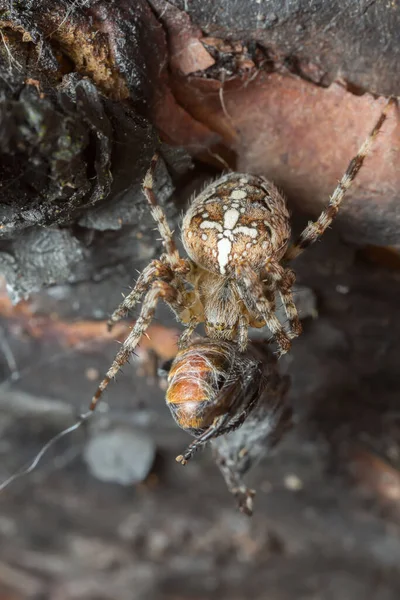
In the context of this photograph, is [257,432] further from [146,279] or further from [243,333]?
[146,279]

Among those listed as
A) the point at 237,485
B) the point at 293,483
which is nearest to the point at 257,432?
the point at 237,485

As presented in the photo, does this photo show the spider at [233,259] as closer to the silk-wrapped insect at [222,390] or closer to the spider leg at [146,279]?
the spider leg at [146,279]

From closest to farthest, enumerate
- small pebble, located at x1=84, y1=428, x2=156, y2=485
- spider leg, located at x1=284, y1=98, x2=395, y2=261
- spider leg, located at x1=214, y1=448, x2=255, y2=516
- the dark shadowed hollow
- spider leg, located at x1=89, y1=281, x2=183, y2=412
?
the dark shadowed hollow → spider leg, located at x1=284, y1=98, x2=395, y2=261 → spider leg, located at x1=89, y1=281, x2=183, y2=412 → spider leg, located at x1=214, y1=448, x2=255, y2=516 → small pebble, located at x1=84, y1=428, x2=156, y2=485

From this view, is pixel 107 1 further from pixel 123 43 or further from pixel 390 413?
pixel 390 413

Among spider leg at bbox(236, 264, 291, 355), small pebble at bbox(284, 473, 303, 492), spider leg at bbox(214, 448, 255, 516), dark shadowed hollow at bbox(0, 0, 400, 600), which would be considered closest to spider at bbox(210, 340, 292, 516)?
spider leg at bbox(214, 448, 255, 516)

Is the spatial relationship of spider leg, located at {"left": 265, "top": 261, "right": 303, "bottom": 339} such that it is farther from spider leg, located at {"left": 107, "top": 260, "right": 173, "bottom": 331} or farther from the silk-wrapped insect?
spider leg, located at {"left": 107, "top": 260, "right": 173, "bottom": 331}

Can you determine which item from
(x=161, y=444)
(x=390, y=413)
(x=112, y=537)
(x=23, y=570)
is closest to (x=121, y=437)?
(x=161, y=444)

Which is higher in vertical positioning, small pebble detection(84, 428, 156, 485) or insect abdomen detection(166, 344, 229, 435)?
insect abdomen detection(166, 344, 229, 435)
